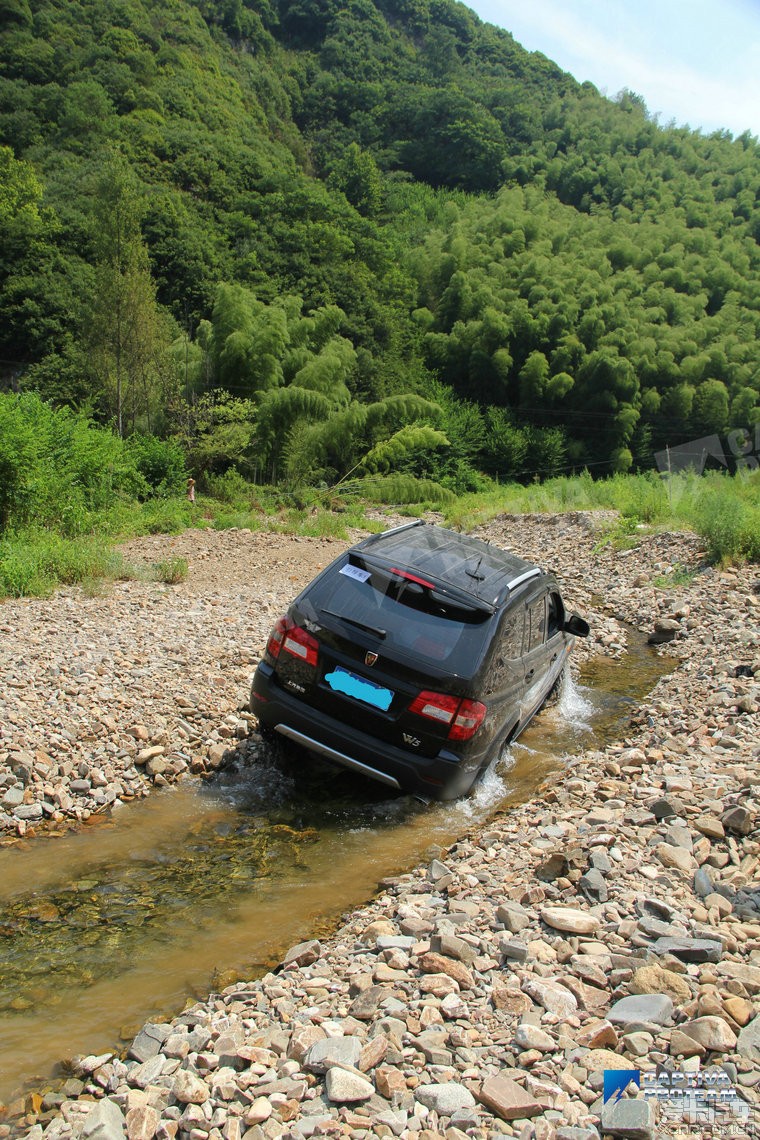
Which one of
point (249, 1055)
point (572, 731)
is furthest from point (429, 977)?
point (572, 731)

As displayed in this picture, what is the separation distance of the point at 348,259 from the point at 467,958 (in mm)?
48115

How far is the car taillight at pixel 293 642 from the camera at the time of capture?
474cm

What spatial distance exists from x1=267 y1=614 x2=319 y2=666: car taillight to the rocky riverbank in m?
1.03

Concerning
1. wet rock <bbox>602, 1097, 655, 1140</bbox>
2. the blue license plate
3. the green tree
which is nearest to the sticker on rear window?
the blue license plate

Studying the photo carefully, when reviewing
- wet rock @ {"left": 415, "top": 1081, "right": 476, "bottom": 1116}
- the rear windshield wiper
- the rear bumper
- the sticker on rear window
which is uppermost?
the sticker on rear window

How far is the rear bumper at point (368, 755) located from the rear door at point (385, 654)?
5cm

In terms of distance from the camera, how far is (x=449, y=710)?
14.6 feet

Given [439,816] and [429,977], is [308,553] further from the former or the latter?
[429,977]

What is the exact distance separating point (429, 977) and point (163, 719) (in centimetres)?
321

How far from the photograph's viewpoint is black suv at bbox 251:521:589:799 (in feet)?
14.7

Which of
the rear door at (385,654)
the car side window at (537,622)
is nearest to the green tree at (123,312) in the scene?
the car side window at (537,622)
